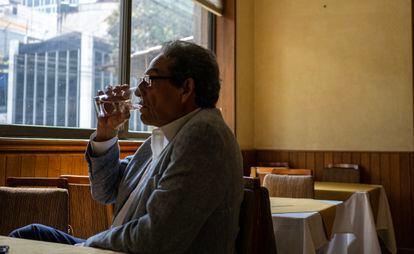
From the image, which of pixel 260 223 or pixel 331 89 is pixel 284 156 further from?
Answer: pixel 260 223

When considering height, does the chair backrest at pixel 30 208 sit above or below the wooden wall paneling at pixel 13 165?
below

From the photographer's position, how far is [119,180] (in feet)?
5.32

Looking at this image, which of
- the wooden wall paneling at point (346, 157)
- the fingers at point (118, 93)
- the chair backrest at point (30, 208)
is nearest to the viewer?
the fingers at point (118, 93)

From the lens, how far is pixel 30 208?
6.45 ft

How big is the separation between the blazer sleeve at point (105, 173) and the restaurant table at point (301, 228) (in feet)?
2.70

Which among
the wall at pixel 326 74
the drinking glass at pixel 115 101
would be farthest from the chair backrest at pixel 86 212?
the wall at pixel 326 74

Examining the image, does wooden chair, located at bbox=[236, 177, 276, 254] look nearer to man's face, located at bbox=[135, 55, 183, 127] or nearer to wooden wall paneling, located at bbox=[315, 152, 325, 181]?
man's face, located at bbox=[135, 55, 183, 127]

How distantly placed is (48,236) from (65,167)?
1.58 metres

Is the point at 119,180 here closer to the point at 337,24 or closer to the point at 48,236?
the point at 48,236

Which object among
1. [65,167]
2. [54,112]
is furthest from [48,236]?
[54,112]

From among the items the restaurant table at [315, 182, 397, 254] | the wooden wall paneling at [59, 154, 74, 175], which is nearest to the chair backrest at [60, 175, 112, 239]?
the wooden wall paneling at [59, 154, 74, 175]

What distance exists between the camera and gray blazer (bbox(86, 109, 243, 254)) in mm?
1109

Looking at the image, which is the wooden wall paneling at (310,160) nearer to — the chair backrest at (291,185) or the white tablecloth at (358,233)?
the white tablecloth at (358,233)

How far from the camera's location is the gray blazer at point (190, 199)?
111cm
